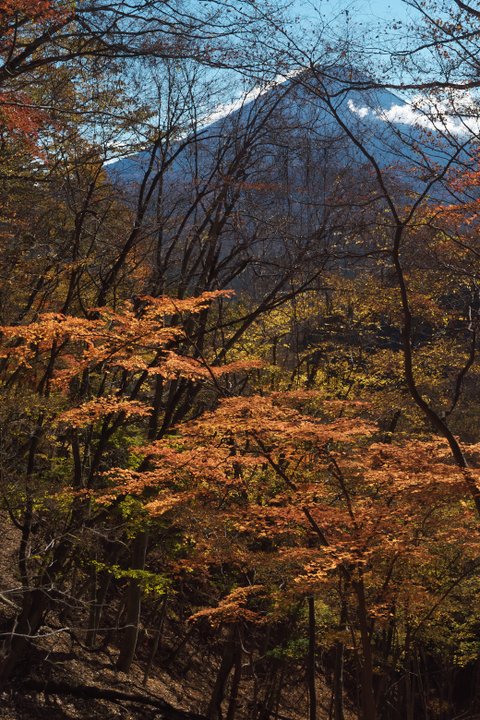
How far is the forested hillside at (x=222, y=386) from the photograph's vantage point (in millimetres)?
7141

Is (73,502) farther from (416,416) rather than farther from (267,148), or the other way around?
(416,416)

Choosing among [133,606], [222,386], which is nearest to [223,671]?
[133,606]

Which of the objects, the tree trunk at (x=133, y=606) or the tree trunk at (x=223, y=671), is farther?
the tree trunk at (x=133, y=606)

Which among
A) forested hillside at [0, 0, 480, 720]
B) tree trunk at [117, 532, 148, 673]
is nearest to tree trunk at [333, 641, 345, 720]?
forested hillside at [0, 0, 480, 720]

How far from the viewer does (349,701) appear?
60.5ft

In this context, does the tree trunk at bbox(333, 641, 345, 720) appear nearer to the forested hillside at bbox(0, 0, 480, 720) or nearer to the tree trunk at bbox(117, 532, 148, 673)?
the forested hillside at bbox(0, 0, 480, 720)

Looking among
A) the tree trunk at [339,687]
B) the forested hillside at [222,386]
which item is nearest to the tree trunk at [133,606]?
the forested hillside at [222,386]

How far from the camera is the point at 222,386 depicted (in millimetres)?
11375

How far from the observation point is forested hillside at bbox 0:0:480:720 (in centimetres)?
714

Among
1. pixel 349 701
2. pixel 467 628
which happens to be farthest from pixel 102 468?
pixel 349 701

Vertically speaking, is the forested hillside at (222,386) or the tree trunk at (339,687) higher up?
the forested hillside at (222,386)

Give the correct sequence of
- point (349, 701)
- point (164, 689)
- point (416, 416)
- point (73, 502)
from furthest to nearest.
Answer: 1. point (349, 701)
2. point (416, 416)
3. point (164, 689)
4. point (73, 502)

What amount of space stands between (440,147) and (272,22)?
309 cm

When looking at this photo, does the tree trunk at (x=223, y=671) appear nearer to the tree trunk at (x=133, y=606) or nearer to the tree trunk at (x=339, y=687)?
the tree trunk at (x=133, y=606)
